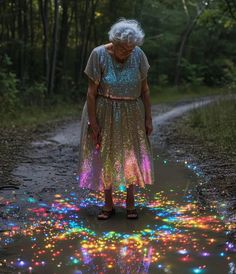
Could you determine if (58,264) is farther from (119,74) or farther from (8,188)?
(8,188)

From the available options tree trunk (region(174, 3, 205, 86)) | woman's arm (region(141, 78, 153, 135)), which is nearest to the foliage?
woman's arm (region(141, 78, 153, 135))

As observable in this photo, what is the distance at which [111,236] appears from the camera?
453cm

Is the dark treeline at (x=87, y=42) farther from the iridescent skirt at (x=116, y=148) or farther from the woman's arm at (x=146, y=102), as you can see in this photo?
the iridescent skirt at (x=116, y=148)

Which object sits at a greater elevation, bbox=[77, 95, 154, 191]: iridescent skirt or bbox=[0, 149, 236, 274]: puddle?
bbox=[77, 95, 154, 191]: iridescent skirt

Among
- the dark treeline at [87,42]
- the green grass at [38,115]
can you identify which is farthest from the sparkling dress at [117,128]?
the dark treeline at [87,42]

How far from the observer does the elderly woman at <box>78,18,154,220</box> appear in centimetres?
496

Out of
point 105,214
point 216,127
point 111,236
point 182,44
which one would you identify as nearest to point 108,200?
point 105,214

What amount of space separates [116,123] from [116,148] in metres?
0.25

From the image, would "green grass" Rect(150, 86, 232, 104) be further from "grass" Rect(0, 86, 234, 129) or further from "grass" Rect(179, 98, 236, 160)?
"grass" Rect(179, 98, 236, 160)

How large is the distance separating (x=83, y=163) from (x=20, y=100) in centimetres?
1337

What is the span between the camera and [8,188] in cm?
638

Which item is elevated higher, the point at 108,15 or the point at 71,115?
the point at 108,15

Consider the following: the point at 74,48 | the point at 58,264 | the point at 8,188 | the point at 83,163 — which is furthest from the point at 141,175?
the point at 74,48

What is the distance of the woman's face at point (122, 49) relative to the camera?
4790 millimetres
